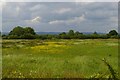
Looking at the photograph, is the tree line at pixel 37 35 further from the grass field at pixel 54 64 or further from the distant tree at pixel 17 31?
the grass field at pixel 54 64

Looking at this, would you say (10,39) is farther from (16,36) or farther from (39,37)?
(39,37)

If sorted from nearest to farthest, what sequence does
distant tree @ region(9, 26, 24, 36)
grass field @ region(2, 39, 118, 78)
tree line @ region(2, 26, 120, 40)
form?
grass field @ region(2, 39, 118, 78) → distant tree @ region(9, 26, 24, 36) → tree line @ region(2, 26, 120, 40)

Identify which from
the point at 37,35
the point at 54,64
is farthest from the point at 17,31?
the point at 54,64

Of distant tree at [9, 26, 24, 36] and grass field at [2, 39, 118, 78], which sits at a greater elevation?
distant tree at [9, 26, 24, 36]

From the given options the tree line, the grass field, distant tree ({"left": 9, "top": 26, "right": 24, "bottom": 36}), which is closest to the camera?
the grass field

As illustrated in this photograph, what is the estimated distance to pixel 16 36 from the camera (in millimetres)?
35906

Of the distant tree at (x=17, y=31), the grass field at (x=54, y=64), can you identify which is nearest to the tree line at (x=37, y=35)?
the distant tree at (x=17, y=31)

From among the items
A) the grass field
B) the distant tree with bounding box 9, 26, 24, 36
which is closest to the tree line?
the distant tree with bounding box 9, 26, 24, 36

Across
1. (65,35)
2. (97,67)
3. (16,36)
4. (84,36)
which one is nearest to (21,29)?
(16,36)

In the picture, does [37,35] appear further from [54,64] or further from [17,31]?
[54,64]

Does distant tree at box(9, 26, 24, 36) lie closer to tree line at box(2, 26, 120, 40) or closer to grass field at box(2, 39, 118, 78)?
tree line at box(2, 26, 120, 40)

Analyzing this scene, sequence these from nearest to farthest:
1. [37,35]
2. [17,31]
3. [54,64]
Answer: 1. [54,64]
2. [17,31]
3. [37,35]

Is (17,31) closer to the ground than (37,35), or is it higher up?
higher up

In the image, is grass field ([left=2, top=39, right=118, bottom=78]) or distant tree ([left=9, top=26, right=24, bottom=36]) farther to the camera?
distant tree ([left=9, top=26, right=24, bottom=36])
